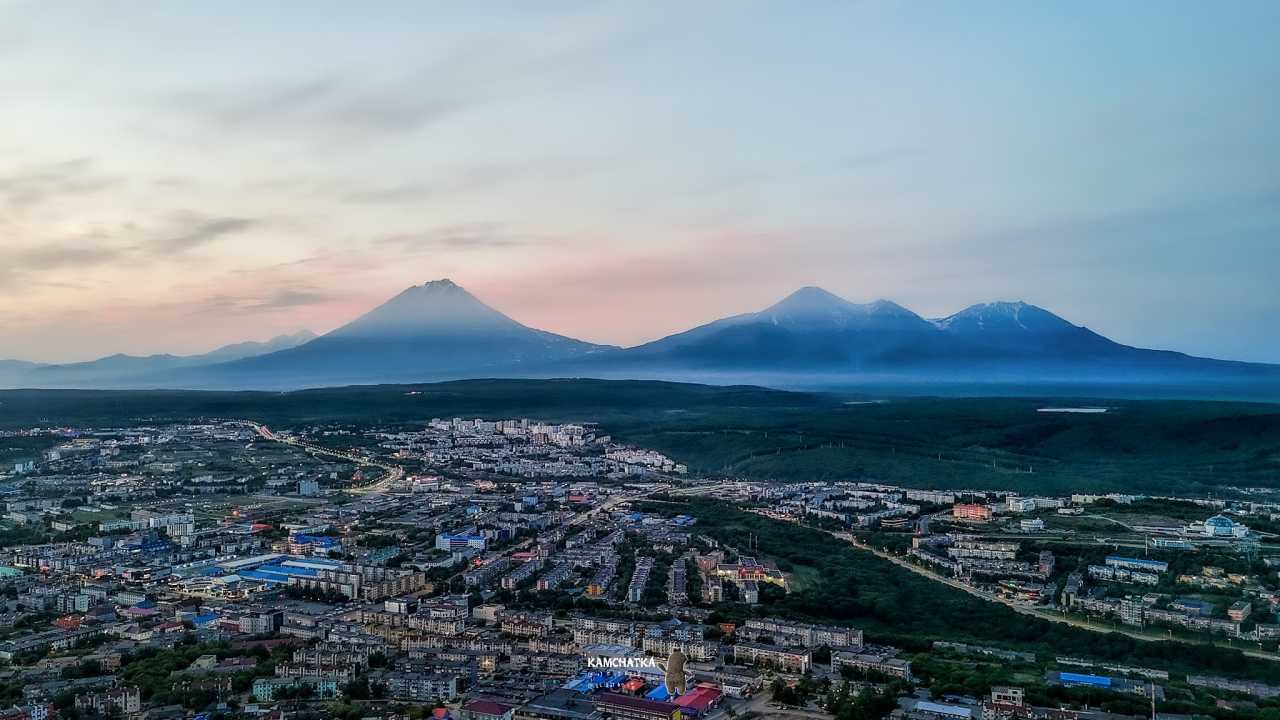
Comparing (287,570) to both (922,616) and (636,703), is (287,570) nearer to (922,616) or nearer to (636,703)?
(636,703)

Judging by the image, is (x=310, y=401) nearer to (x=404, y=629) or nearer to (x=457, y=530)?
(x=457, y=530)

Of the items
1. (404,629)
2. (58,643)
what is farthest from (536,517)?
(58,643)

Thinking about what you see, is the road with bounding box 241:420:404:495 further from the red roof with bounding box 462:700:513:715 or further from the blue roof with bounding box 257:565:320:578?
the red roof with bounding box 462:700:513:715

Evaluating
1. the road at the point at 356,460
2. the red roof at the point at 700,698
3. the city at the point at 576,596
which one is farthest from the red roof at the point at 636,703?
the road at the point at 356,460

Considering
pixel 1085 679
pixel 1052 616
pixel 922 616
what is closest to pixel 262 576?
pixel 922 616

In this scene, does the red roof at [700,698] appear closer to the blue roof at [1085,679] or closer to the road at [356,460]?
the blue roof at [1085,679]
